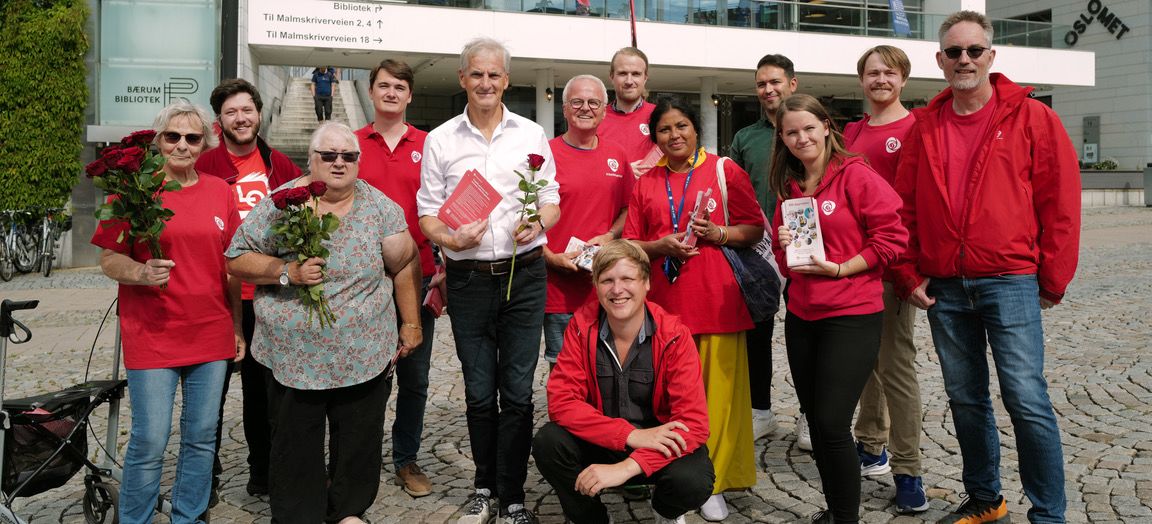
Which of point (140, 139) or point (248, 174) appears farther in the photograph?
point (248, 174)

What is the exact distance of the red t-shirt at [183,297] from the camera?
3764 millimetres

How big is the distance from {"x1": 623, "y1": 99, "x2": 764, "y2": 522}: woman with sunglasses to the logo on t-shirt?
78 cm

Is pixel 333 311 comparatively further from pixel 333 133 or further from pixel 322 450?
pixel 333 133

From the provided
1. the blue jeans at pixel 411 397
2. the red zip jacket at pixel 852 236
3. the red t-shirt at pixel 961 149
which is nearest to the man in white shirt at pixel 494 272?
the blue jeans at pixel 411 397

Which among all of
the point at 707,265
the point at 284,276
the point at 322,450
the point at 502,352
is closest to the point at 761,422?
the point at 707,265

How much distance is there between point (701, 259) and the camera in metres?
4.40

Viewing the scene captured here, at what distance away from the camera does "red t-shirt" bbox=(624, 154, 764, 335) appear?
14.4 ft

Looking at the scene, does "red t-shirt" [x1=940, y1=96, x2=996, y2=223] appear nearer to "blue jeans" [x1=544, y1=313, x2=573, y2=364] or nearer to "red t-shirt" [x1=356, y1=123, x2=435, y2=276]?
"blue jeans" [x1=544, y1=313, x2=573, y2=364]

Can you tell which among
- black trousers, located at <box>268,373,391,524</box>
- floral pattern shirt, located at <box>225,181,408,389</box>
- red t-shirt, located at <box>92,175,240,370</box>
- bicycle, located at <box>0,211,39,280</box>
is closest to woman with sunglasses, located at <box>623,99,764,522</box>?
floral pattern shirt, located at <box>225,181,408,389</box>

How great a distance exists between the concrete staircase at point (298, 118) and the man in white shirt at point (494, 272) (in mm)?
18940

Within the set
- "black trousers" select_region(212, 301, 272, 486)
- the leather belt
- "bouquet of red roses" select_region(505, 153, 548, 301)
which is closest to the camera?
"bouquet of red roses" select_region(505, 153, 548, 301)

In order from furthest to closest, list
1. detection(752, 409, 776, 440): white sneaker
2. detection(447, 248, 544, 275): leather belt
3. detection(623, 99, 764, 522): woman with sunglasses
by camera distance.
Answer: detection(752, 409, 776, 440): white sneaker → detection(623, 99, 764, 522): woman with sunglasses → detection(447, 248, 544, 275): leather belt

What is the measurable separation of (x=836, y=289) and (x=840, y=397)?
1.53ft

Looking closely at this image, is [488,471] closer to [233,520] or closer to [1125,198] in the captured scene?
[233,520]
